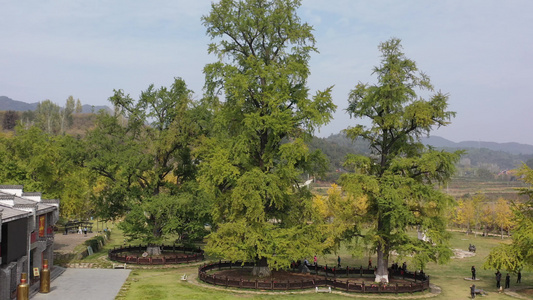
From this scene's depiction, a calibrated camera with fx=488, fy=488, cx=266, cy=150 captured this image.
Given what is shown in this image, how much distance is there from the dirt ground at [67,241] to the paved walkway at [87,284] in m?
8.91

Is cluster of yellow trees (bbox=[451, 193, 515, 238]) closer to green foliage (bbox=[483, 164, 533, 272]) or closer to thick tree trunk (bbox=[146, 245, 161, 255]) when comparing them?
green foliage (bbox=[483, 164, 533, 272])

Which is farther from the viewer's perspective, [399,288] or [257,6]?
[257,6]

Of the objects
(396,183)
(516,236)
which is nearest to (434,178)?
(396,183)

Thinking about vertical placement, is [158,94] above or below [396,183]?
above

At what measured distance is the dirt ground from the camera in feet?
148

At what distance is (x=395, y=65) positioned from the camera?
33344 millimetres

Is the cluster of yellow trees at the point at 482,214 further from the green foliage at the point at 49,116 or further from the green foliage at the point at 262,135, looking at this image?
the green foliage at the point at 49,116

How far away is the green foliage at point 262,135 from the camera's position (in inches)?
1281

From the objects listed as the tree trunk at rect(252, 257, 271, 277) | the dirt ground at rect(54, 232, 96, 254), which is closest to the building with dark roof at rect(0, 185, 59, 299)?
the dirt ground at rect(54, 232, 96, 254)

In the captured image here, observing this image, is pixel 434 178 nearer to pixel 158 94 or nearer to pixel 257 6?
pixel 257 6

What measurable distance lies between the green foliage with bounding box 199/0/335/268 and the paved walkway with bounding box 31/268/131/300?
682 cm

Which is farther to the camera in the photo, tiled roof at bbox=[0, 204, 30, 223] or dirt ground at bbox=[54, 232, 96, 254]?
dirt ground at bbox=[54, 232, 96, 254]

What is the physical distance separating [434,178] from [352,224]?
21.2ft

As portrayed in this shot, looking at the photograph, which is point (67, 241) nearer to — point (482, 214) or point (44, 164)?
point (44, 164)
